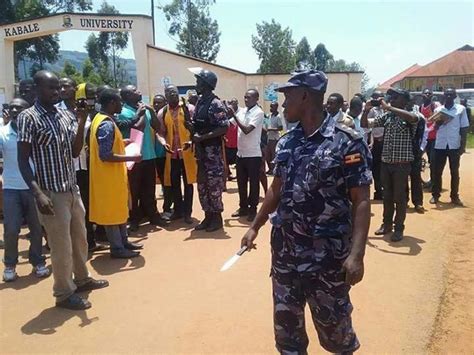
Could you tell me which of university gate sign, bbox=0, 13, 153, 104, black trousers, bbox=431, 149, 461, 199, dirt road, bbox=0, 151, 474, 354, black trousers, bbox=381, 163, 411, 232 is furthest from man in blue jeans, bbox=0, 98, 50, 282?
university gate sign, bbox=0, 13, 153, 104

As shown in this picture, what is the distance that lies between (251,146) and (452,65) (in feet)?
122

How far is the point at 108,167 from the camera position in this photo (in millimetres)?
4504

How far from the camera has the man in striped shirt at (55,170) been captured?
3.34m

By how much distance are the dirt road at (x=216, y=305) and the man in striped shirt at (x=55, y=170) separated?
1.17 feet

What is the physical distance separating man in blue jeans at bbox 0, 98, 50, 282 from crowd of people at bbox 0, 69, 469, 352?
0.01m

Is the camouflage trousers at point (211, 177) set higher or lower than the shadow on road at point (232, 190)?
higher

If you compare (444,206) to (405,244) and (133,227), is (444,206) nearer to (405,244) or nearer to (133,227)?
(405,244)

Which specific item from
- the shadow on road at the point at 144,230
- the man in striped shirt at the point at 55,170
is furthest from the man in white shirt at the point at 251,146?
the man in striped shirt at the point at 55,170

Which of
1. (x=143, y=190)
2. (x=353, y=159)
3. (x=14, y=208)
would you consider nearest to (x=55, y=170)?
(x=14, y=208)

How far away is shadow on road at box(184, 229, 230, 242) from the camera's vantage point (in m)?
5.61

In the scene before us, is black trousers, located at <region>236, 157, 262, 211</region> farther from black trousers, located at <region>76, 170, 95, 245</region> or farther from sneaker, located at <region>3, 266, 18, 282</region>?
sneaker, located at <region>3, 266, 18, 282</region>

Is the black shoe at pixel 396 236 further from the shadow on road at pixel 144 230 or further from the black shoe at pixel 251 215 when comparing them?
the shadow on road at pixel 144 230

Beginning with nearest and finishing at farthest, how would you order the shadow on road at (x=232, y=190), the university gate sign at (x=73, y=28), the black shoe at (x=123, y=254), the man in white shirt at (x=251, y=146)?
the black shoe at (x=123, y=254) → the man in white shirt at (x=251, y=146) → the shadow on road at (x=232, y=190) → the university gate sign at (x=73, y=28)

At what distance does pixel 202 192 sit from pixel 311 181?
12.4 ft
